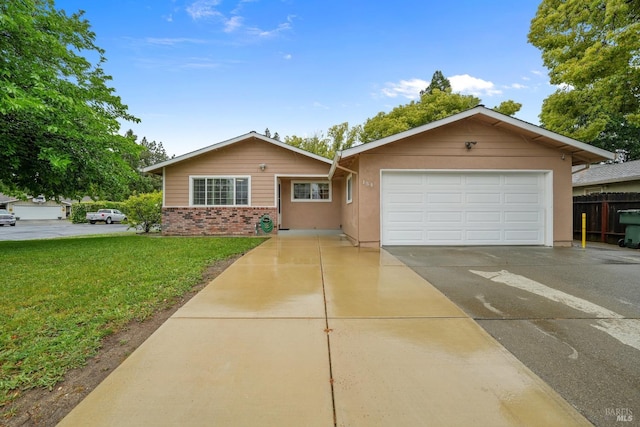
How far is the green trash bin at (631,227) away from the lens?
28.1 ft

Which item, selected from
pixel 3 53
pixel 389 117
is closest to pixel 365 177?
pixel 3 53

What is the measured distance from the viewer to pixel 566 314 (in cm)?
342

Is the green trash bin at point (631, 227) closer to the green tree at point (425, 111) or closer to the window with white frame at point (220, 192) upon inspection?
the window with white frame at point (220, 192)

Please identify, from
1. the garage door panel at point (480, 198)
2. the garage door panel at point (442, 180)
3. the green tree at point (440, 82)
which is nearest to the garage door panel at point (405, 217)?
the garage door panel at point (442, 180)

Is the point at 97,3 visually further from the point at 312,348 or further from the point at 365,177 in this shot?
the point at 312,348

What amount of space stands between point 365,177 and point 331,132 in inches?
924

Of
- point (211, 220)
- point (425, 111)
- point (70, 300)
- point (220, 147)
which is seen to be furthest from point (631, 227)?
point (425, 111)

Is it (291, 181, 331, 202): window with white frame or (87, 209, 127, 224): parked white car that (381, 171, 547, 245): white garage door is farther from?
(87, 209, 127, 224): parked white car

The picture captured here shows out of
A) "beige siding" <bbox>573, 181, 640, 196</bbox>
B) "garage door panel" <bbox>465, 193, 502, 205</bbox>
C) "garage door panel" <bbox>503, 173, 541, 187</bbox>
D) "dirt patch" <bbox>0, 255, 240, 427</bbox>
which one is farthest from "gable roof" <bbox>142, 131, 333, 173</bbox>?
"beige siding" <bbox>573, 181, 640, 196</bbox>

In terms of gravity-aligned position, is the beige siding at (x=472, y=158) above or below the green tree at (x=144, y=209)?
above

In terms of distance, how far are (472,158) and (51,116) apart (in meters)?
11.8

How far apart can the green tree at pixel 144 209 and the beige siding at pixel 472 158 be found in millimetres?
10005

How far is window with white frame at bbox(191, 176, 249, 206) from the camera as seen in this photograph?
12.9 m

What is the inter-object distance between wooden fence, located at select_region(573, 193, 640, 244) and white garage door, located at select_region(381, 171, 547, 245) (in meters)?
3.24
